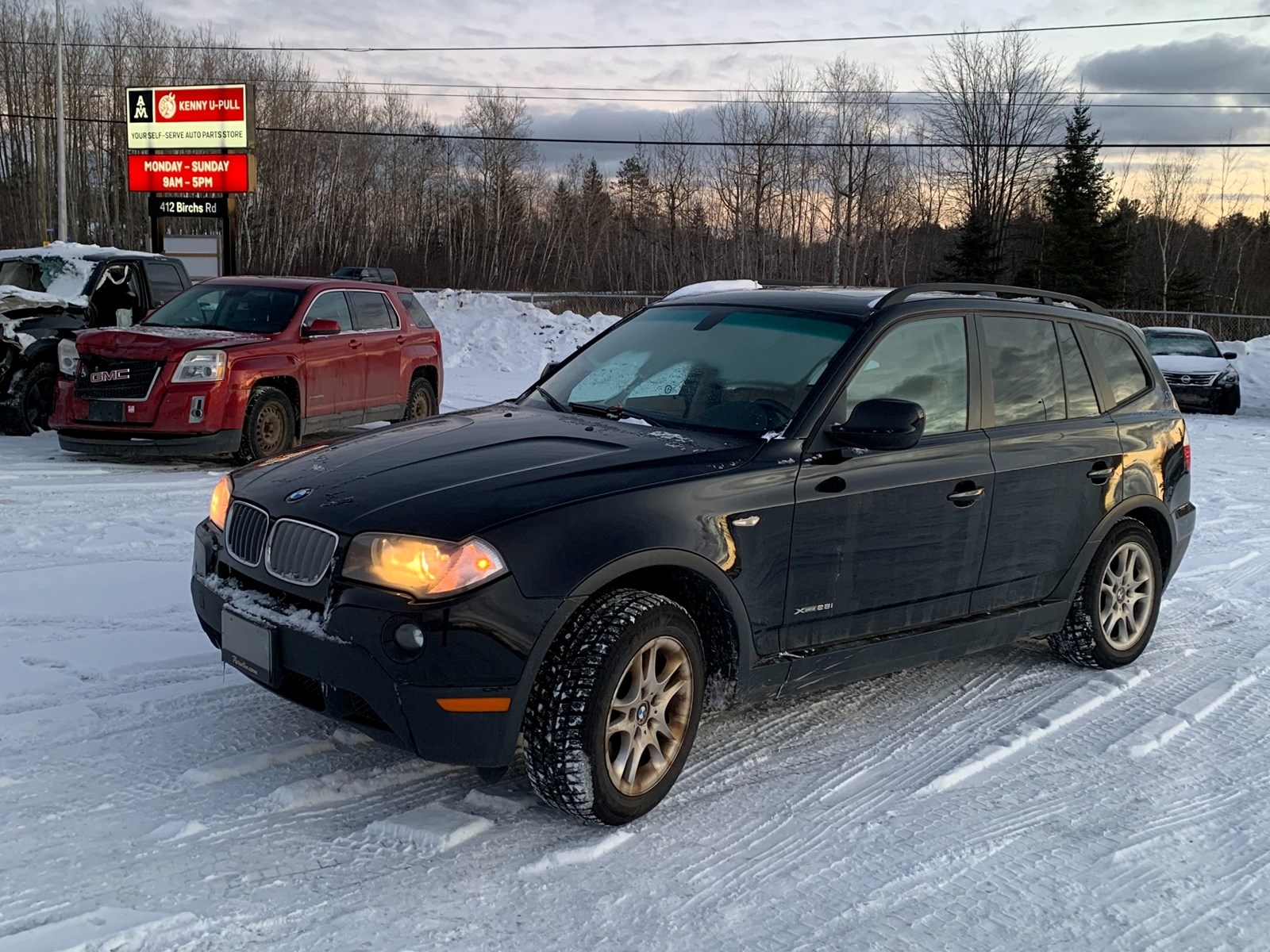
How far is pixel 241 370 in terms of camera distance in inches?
384

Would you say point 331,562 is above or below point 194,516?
above

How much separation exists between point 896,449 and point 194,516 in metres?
5.36

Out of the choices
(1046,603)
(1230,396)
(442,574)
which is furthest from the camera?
(1230,396)

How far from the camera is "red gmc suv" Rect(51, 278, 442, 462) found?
9516 mm

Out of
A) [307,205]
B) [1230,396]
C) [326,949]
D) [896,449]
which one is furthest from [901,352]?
[307,205]

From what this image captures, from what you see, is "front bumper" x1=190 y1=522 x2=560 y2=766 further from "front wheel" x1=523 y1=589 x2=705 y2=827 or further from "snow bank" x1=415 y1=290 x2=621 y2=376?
"snow bank" x1=415 y1=290 x2=621 y2=376

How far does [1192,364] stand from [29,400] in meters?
18.4

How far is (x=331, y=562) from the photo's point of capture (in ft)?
11.5

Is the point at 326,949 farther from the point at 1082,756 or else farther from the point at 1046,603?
the point at 1046,603

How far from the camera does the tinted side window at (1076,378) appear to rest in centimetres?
531

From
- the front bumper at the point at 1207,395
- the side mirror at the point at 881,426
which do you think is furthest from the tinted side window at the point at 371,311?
the front bumper at the point at 1207,395

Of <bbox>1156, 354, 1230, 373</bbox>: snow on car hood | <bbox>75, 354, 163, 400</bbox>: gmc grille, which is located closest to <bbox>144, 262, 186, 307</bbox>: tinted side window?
<bbox>75, 354, 163, 400</bbox>: gmc grille

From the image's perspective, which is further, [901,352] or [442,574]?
[901,352]

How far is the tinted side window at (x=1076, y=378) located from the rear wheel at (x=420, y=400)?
Answer: 7996mm
